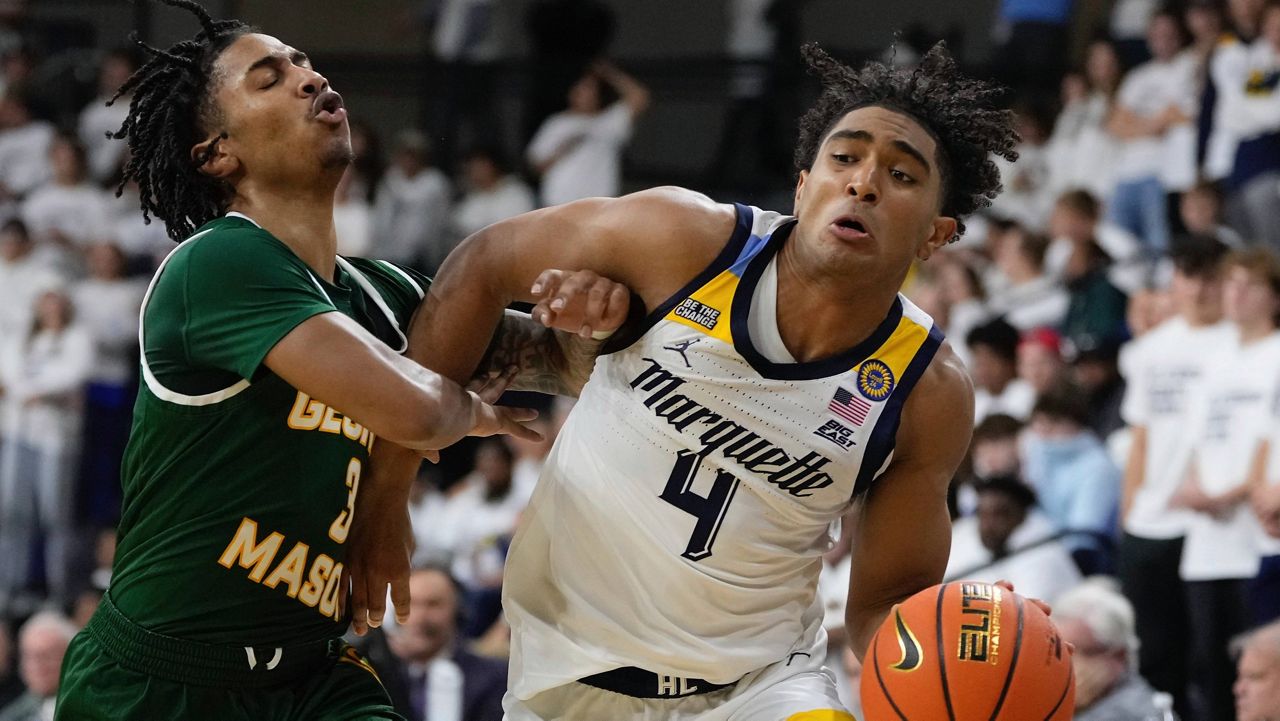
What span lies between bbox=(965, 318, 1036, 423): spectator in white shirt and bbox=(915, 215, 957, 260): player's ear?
16.2ft

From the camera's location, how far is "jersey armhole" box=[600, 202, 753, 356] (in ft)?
12.3

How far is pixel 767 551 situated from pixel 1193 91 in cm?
761

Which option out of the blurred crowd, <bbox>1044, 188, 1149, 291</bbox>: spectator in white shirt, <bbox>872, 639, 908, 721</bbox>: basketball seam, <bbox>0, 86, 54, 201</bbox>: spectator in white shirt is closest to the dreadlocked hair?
<bbox>872, 639, 908, 721</bbox>: basketball seam

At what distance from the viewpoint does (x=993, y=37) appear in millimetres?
13977

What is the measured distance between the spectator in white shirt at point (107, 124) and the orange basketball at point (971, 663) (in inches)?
408

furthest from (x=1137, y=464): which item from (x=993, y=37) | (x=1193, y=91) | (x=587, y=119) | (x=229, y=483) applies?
(x=993, y=37)

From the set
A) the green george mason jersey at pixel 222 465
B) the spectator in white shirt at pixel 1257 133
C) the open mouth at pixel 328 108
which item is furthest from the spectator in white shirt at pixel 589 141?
the green george mason jersey at pixel 222 465

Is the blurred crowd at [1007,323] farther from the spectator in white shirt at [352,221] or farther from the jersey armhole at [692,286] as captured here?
the jersey armhole at [692,286]

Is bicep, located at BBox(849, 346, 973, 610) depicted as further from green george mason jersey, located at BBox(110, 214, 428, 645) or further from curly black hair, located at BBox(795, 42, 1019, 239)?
green george mason jersey, located at BBox(110, 214, 428, 645)

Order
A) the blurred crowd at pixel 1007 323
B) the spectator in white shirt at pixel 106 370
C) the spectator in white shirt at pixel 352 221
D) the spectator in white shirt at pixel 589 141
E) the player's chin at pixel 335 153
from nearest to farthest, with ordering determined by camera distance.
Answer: the player's chin at pixel 335 153
the blurred crowd at pixel 1007 323
the spectator in white shirt at pixel 106 370
the spectator in white shirt at pixel 352 221
the spectator in white shirt at pixel 589 141

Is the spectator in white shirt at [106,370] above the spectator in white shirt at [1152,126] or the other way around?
the other way around

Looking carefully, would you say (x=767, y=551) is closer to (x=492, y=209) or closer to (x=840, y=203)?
(x=840, y=203)

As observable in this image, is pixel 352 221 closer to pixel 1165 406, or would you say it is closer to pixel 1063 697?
pixel 1165 406

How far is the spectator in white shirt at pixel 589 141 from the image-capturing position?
12.1 metres
